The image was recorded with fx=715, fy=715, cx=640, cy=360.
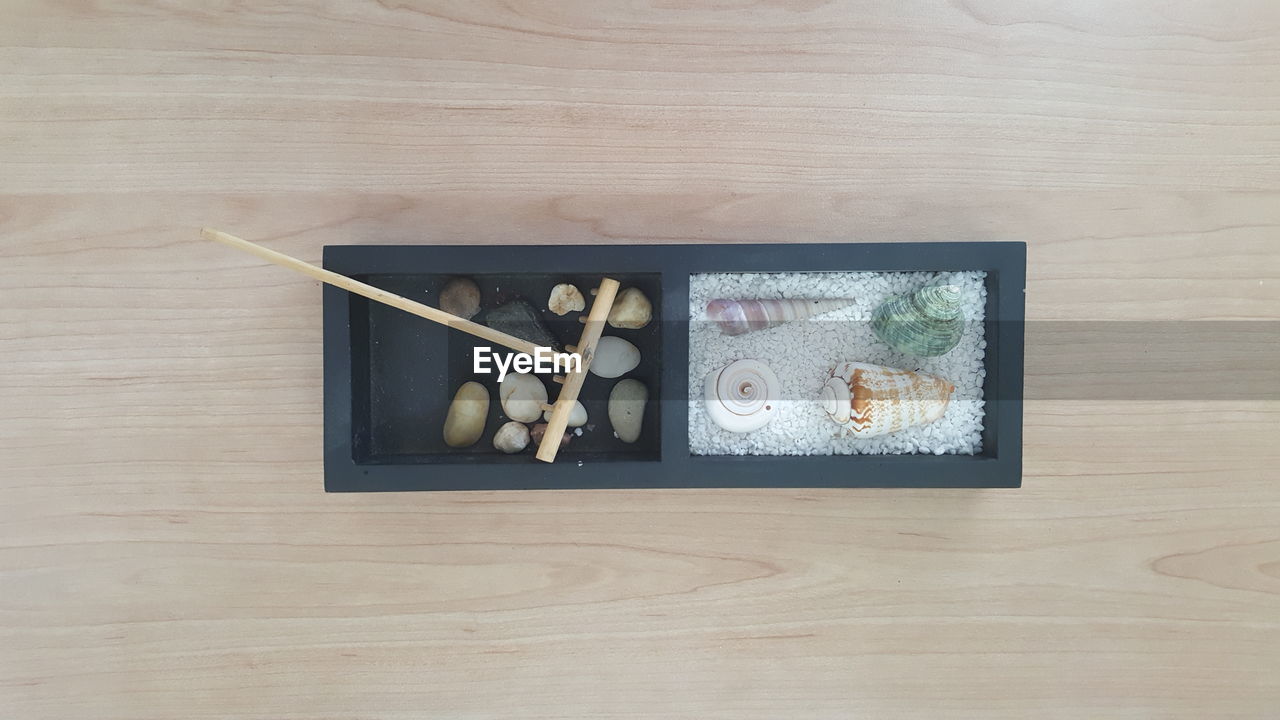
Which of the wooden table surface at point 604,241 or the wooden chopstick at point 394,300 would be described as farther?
the wooden table surface at point 604,241

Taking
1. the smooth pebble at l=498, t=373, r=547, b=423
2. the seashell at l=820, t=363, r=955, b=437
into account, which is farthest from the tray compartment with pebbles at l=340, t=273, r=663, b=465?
the seashell at l=820, t=363, r=955, b=437

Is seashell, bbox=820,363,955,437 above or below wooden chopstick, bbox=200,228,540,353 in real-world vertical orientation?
below

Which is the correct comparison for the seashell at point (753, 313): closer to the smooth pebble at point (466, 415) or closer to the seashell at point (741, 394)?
the seashell at point (741, 394)

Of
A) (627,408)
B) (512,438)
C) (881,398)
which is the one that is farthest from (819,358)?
(512,438)

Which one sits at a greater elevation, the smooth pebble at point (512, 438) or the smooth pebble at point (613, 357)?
the smooth pebble at point (613, 357)

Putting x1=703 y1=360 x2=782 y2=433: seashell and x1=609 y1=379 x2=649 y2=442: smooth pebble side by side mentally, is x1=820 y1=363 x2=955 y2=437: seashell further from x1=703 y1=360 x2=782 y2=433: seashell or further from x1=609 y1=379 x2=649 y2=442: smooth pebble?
x1=609 y1=379 x2=649 y2=442: smooth pebble

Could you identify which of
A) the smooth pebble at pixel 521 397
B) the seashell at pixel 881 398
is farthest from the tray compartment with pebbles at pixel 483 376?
the seashell at pixel 881 398

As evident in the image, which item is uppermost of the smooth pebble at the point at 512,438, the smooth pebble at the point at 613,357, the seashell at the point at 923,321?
the seashell at the point at 923,321
